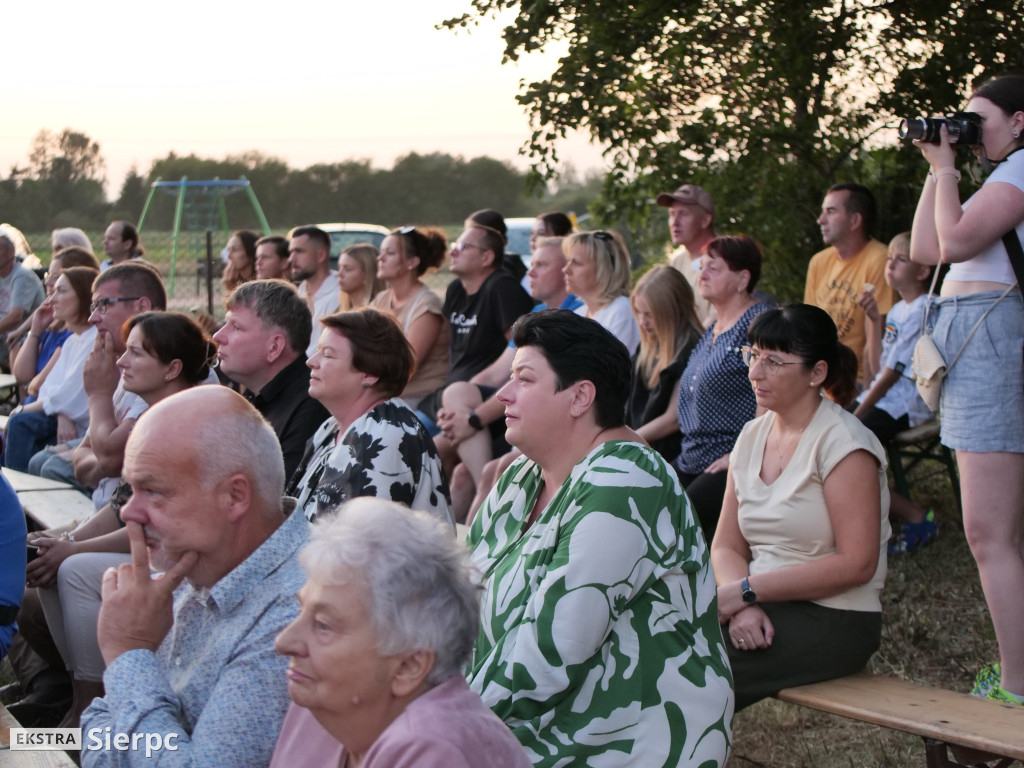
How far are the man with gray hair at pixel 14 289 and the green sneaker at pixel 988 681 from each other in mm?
8971

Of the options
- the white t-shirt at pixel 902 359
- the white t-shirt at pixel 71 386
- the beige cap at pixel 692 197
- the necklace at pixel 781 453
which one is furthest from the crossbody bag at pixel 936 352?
the white t-shirt at pixel 71 386

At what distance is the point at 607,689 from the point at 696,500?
7.56ft

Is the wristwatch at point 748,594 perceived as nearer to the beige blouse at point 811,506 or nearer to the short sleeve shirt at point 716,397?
the beige blouse at point 811,506

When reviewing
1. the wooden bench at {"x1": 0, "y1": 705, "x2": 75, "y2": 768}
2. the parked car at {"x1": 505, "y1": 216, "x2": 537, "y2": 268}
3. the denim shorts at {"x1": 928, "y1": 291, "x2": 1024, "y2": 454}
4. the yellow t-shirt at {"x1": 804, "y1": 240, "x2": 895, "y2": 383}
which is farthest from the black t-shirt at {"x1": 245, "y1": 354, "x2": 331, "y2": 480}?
the parked car at {"x1": 505, "y1": 216, "x2": 537, "y2": 268}

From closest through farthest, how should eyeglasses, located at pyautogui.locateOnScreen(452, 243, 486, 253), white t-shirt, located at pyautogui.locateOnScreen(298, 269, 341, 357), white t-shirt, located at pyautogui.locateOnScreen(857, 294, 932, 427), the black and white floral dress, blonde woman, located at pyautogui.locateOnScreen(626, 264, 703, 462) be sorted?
the black and white floral dress → blonde woman, located at pyautogui.locateOnScreen(626, 264, 703, 462) → white t-shirt, located at pyautogui.locateOnScreen(857, 294, 932, 427) → eyeglasses, located at pyautogui.locateOnScreen(452, 243, 486, 253) → white t-shirt, located at pyautogui.locateOnScreen(298, 269, 341, 357)

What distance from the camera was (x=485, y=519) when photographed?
9.16 feet

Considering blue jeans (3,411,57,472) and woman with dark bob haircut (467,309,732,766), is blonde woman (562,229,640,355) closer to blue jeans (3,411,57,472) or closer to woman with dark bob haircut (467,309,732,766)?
blue jeans (3,411,57,472)

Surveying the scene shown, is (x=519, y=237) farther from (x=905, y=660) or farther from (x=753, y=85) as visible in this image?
(x=905, y=660)

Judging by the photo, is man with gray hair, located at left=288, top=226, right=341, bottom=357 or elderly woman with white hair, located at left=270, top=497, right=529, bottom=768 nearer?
elderly woman with white hair, located at left=270, top=497, right=529, bottom=768

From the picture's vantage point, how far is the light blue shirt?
202 centimetres

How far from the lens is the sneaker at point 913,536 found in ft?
18.2

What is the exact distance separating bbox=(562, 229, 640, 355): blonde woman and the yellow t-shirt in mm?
1056

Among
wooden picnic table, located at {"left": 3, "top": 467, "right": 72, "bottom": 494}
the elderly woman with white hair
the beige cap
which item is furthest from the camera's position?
the beige cap

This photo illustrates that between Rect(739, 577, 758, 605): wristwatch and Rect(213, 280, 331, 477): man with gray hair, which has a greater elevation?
Rect(213, 280, 331, 477): man with gray hair
